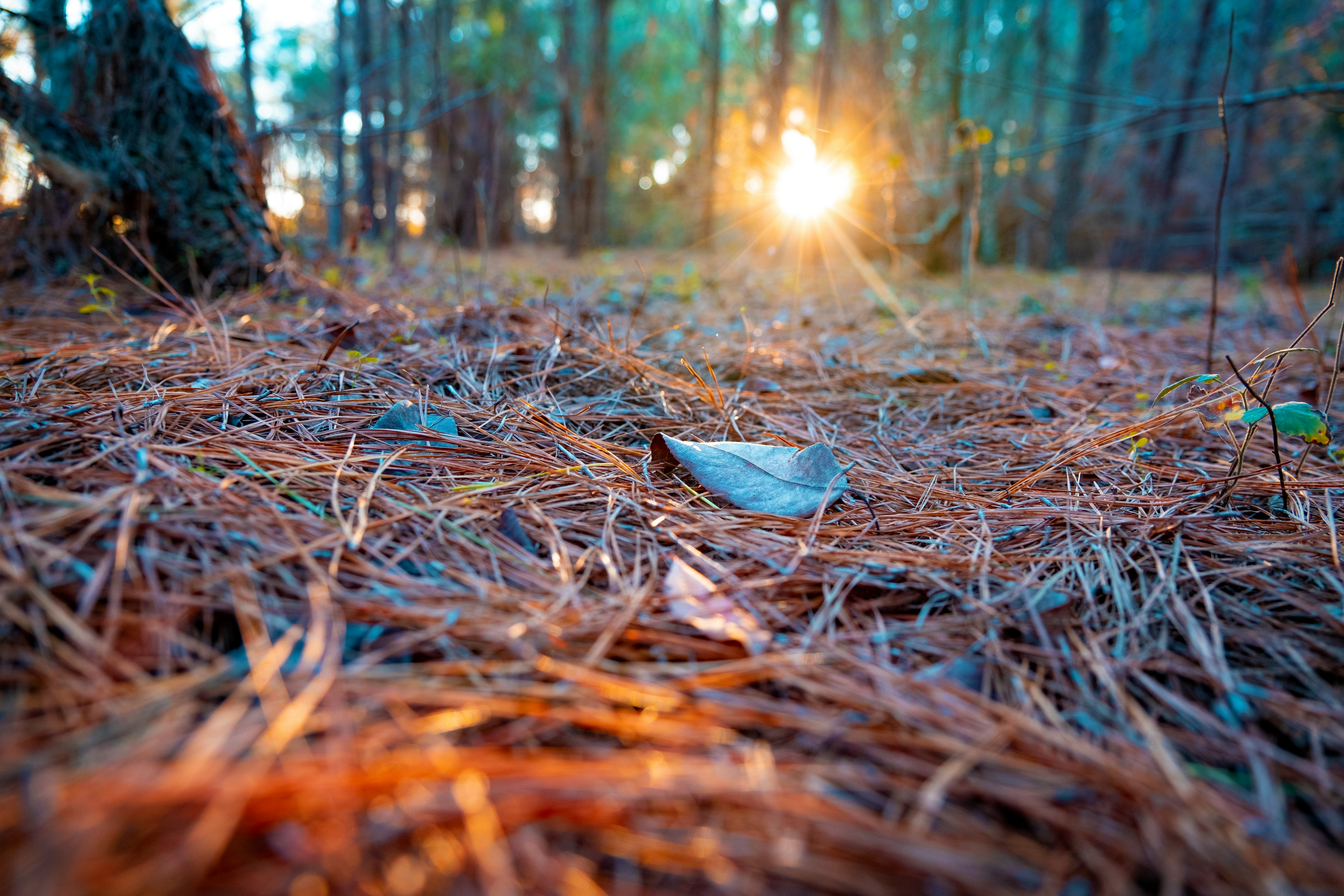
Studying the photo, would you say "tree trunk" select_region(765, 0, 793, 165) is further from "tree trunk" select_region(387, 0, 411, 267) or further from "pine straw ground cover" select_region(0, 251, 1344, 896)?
"pine straw ground cover" select_region(0, 251, 1344, 896)

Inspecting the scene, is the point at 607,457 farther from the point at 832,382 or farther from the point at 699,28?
the point at 699,28

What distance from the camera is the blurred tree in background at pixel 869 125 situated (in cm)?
407

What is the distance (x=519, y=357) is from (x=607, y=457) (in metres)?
0.74

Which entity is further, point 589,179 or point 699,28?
point 699,28

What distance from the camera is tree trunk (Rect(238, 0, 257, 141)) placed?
3832 millimetres

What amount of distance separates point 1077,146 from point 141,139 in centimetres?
1006

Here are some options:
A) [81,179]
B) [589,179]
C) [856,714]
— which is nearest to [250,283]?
[81,179]

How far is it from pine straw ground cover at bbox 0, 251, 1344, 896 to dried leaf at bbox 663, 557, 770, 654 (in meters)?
0.02

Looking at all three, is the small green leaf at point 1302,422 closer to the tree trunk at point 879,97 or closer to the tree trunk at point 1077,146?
the tree trunk at point 879,97

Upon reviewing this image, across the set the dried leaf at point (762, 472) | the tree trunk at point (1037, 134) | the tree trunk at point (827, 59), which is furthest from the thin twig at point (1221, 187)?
the tree trunk at point (1037, 134)

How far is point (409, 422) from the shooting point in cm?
148

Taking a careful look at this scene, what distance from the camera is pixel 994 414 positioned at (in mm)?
2086

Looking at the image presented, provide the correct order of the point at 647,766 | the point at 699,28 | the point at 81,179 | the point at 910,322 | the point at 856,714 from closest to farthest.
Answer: the point at 647,766 < the point at 856,714 < the point at 81,179 < the point at 910,322 < the point at 699,28

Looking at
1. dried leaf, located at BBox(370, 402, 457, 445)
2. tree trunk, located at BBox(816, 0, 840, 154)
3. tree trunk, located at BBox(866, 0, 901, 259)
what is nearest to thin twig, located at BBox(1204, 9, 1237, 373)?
dried leaf, located at BBox(370, 402, 457, 445)
